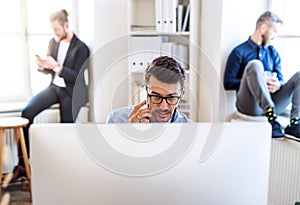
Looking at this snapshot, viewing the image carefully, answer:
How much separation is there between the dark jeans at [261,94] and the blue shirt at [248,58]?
0.46 feet

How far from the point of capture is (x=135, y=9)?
10.6 ft

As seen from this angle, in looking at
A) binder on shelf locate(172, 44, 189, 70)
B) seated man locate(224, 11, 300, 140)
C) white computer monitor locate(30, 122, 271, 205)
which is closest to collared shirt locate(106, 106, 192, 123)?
Answer: white computer monitor locate(30, 122, 271, 205)

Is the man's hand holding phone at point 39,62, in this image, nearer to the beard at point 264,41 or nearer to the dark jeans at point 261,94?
the dark jeans at point 261,94

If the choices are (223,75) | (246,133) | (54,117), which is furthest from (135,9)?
(246,133)

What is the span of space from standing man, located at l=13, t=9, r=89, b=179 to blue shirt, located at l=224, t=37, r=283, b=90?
127 centimetres

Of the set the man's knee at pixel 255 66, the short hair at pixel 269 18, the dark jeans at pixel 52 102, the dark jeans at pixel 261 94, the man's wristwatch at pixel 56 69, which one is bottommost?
the dark jeans at pixel 52 102

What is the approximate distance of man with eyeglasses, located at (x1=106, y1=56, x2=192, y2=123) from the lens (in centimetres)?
108

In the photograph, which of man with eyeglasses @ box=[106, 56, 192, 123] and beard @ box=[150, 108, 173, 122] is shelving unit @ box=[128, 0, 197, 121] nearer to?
man with eyeglasses @ box=[106, 56, 192, 123]

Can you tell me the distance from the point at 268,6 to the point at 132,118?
2162 mm

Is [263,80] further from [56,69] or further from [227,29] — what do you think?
[56,69]

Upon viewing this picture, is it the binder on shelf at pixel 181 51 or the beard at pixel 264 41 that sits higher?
the beard at pixel 264 41

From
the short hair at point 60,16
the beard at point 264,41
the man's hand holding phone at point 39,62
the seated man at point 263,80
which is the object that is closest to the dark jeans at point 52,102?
the man's hand holding phone at point 39,62

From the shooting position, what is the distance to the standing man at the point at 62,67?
3.11m

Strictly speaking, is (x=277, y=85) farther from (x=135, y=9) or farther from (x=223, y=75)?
(x=135, y=9)
